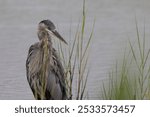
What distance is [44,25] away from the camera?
15.6 feet

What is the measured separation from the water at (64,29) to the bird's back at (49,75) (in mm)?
353

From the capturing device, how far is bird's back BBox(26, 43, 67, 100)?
4.54 metres

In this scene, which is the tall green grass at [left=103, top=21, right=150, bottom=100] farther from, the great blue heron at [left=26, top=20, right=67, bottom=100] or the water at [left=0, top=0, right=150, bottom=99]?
the water at [left=0, top=0, right=150, bottom=99]

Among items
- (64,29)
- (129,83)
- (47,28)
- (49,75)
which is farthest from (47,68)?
(64,29)

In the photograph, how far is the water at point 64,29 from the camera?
18.5 ft

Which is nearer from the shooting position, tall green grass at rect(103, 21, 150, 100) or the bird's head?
tall green grass at rect(103, 21, 150, 100)

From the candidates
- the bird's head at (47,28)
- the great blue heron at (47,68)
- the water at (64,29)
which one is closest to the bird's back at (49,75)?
the great blue heron at (47,68)

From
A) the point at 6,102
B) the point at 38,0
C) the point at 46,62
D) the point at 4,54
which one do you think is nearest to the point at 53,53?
the point at 46,62

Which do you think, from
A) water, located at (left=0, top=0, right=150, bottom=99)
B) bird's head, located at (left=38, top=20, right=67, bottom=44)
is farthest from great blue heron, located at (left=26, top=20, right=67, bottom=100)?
water, located at (left=0, top=0, right=150, bottom=99)

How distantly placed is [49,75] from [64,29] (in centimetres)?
199

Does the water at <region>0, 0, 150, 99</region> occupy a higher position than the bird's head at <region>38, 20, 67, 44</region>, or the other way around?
the bird's head at <region>38, 20, 67, 44</region>

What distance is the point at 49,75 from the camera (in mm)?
4621

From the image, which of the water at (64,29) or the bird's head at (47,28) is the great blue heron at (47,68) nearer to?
the bird's head at (47,28)

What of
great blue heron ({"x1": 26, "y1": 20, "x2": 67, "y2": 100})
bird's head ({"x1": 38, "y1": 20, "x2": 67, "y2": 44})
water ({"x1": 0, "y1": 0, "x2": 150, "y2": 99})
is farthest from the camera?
water ({"x1": 0, "y1": 0, "x2": 150, "y2": 99})
